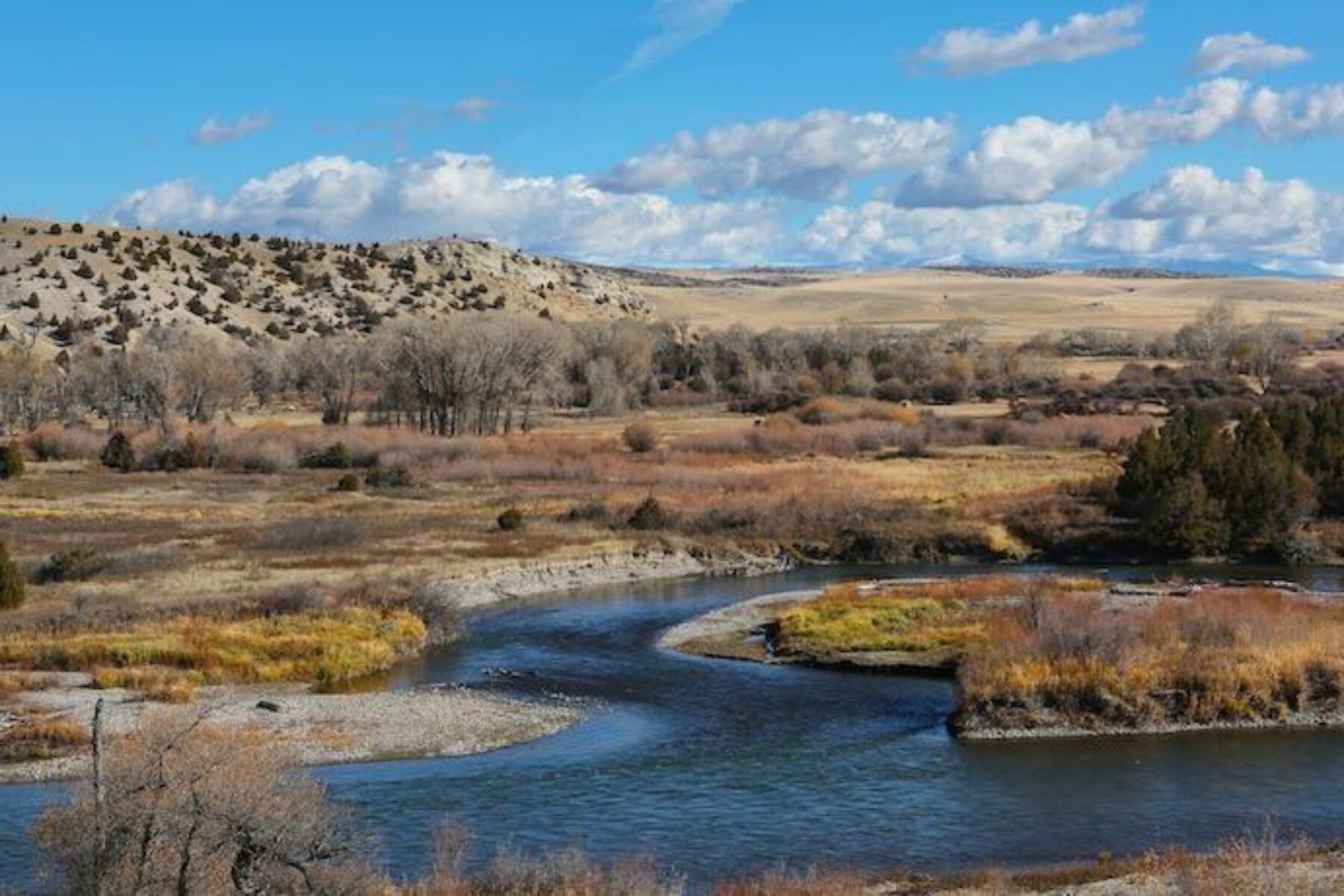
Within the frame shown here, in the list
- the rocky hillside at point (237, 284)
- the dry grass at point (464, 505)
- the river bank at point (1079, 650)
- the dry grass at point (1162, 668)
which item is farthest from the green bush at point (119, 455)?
the dry grass at point (1162, 668)

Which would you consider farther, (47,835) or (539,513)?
(539,513)

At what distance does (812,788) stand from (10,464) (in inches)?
2148

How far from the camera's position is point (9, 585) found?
4009 centimetres

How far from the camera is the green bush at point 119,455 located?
76750mm

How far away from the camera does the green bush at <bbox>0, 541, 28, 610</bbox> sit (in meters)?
39.9

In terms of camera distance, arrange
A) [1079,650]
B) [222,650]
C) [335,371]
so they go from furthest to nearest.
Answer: [335,371] < [222,650] < [1079,650]

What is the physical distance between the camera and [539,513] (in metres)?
61.5

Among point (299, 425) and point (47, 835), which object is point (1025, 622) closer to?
point (47, 835)

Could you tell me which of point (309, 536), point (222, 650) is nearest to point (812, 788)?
point (222, 650)

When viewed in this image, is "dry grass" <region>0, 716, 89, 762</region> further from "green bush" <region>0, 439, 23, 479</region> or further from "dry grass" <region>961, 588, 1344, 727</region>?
"green bush" <region>0, 439, 23, 479</region>

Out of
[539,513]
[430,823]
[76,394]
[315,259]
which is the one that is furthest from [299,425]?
[430,823]

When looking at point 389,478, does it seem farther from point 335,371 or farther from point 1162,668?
point 1162,668

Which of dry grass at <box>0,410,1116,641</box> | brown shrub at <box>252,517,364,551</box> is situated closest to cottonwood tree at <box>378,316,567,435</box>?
dry grass at <box>0,410,1116,641</box>

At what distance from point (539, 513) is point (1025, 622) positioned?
2759 cm
